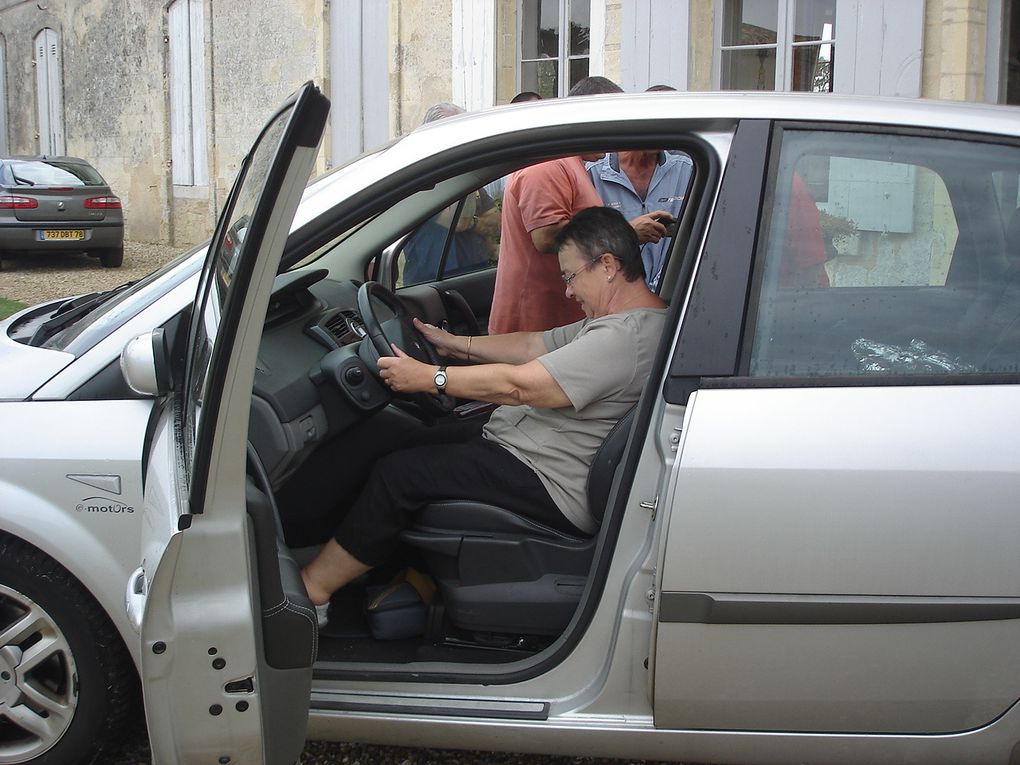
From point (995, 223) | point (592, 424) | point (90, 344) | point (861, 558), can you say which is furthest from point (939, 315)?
point (90, 344)

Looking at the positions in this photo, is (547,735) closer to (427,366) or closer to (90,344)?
(427,366)

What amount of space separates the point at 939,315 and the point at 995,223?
217mm

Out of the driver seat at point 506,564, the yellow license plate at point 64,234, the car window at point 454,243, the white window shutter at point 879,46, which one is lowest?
the driver seat at point 506,564

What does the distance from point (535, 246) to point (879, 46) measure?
5.36 meters

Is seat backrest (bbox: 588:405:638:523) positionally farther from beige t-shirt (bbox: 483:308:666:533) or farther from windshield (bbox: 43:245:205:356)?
windshield (bbox: 43:245:205:356)

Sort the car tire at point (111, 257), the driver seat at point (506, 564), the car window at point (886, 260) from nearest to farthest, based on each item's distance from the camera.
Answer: the car window at point (886, 260)
the driver seat at point (506, 564)
the car tire at point (111, 257)

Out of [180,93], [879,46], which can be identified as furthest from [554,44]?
[180,93]

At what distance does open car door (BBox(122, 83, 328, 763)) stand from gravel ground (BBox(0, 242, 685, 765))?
2.53 ft

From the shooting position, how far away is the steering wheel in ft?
9.25

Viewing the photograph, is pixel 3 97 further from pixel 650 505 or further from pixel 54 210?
pixel 650 505

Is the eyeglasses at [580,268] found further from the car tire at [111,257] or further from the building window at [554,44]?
the car tire at [111,257]

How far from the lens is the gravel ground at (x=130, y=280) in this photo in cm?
267

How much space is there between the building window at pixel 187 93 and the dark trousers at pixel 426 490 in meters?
13.7

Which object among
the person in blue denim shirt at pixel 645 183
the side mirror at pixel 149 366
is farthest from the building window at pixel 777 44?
the side mirror at pixel 149 366
